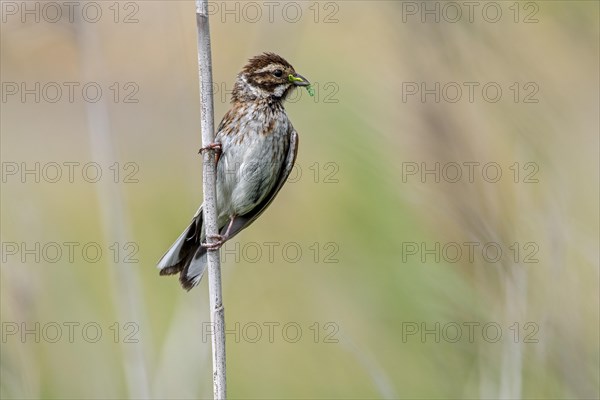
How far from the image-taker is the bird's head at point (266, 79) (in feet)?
12.8

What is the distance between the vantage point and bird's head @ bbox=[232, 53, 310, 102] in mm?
3900

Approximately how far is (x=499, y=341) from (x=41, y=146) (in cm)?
436

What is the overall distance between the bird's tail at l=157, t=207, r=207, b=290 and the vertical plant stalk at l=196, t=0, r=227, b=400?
2.36 feet

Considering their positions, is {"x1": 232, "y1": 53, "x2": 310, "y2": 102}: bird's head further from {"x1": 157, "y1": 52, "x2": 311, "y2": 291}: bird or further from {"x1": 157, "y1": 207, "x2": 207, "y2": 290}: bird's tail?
{"x1": 157, "y1": 207, "x2": 207, "y2": 290}: bird's tail

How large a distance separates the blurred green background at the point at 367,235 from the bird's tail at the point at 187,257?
0.42 ft

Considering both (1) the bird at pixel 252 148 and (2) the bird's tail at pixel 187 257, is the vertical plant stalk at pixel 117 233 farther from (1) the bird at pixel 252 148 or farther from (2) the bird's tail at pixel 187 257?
(1) the bird at pixel 252 148

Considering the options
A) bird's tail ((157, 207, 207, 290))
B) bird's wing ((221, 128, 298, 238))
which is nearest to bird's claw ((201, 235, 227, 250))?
bird's tail ((157, 207, 207, 290))

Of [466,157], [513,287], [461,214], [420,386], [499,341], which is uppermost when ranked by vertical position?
[466,157]

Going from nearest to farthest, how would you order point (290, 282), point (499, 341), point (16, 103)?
point (499, 341)
point (290, 282)
point (16, 103)

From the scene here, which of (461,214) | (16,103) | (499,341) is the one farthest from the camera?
(16,103)

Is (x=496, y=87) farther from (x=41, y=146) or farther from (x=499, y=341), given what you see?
(x=41, y=146)

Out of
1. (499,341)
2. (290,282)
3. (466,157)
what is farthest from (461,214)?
(290,282)

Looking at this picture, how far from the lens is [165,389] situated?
3.21m

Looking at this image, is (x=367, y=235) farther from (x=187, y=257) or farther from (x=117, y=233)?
(x=117, y=233)
